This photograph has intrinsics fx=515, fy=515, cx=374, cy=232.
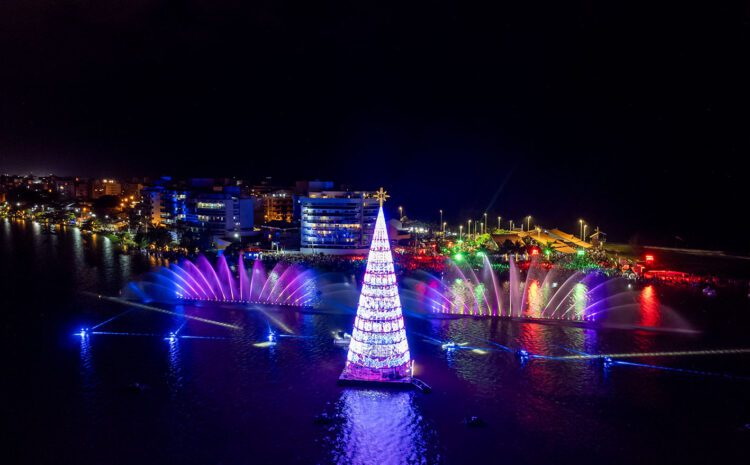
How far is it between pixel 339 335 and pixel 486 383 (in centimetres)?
919

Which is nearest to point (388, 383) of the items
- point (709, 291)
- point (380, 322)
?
point (380, 322)

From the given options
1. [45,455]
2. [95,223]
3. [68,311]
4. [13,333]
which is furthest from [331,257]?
[95,223]

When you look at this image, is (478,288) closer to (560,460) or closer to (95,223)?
(560,460)

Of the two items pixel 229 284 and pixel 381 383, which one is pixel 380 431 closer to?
pixel 381 383

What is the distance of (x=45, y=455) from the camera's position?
18.7 m

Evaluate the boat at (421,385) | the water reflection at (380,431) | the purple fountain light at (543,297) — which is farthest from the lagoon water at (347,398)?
the purple fountain light at (543,297)

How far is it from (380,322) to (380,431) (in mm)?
4472

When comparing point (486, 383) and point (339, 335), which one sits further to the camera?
point (339, 335)

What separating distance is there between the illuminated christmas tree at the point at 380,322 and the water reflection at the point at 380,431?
1.04 metres

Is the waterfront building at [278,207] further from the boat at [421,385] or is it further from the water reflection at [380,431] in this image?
the water reflection at [380,431]

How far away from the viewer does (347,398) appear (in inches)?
879

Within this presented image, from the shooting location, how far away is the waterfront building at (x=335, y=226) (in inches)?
2724

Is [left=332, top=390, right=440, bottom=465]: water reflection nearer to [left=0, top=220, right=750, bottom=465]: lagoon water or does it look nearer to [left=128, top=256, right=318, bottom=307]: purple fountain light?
[left=0, top=220, right=750, bottom=465]: lagoon water

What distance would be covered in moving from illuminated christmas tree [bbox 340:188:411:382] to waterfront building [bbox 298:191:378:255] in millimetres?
45677
